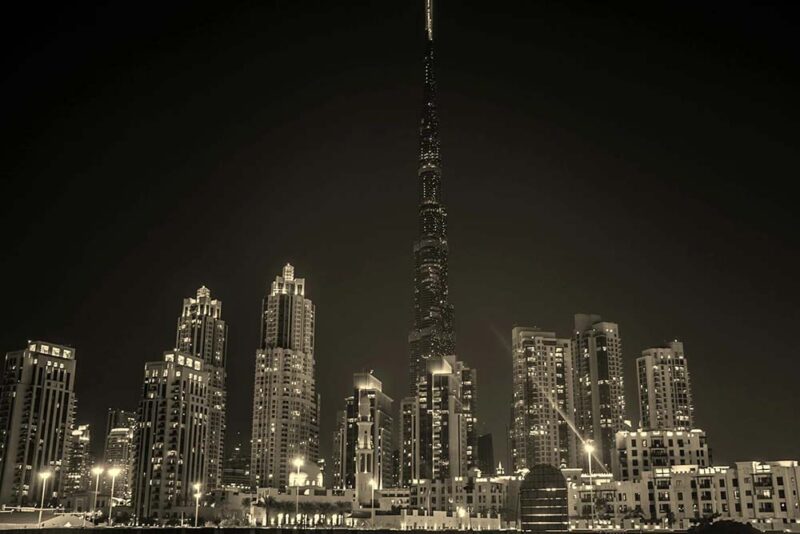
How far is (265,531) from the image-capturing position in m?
148

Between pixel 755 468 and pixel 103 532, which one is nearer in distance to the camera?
pixel 103 532

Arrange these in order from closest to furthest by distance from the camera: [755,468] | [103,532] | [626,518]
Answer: [103,532] < [755,468] < [626,518]

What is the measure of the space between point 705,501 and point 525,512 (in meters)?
43.0

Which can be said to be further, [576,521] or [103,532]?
[576,521]

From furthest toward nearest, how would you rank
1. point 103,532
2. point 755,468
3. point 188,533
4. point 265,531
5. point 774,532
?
1. point 755,468
2. point 774,532
3. point 265,531
4. point 188,533
5. point 103,532

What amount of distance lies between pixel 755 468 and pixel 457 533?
6606 cm

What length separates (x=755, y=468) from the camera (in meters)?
179

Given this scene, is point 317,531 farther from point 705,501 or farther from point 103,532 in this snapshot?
point 705,501

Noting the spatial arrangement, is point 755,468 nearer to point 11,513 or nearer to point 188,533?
point 188,533

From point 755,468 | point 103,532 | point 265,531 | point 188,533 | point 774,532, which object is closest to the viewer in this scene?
point 103,532

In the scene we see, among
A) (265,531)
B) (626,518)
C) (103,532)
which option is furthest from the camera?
(626,518)

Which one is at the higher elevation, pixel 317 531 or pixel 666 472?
pixel 666 472

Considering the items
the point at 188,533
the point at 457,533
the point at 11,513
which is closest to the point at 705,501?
the point at 457,533

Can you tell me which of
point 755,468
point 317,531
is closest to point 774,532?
point 755,468
